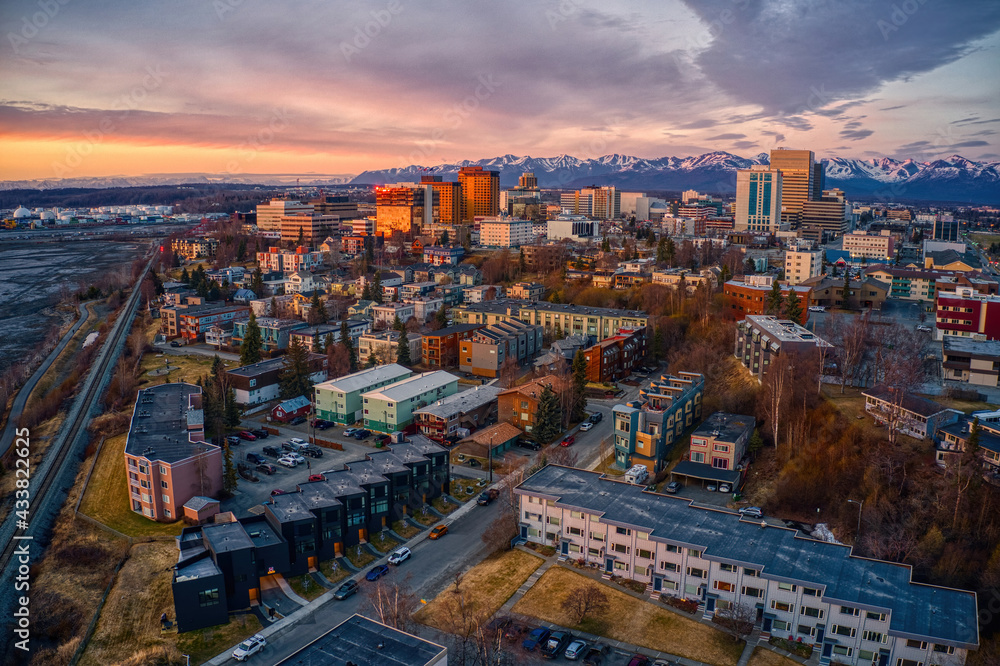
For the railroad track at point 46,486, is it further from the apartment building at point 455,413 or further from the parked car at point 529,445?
the parked car at point 529,445

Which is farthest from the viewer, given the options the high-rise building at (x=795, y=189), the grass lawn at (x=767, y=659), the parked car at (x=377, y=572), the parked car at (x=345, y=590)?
the high-rise building at (x=795, y=189)

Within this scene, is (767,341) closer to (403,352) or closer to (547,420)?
(547,420)

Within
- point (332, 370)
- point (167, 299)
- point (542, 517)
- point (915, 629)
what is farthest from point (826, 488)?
point (167, 299)

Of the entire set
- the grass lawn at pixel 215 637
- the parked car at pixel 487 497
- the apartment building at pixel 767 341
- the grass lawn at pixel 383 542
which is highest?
the apartment building at pixel 767 341

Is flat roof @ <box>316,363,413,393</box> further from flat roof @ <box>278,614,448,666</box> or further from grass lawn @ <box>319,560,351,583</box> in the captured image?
flat roof @ <box>278,614,448,666</box>

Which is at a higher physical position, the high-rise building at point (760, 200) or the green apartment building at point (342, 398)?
the high-rise building at point (760, 200)

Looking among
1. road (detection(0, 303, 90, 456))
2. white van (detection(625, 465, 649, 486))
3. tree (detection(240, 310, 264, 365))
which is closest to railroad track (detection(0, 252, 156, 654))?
road (detection(0, 303, 90, 456))

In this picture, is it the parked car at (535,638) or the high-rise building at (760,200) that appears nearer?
the parked car at (535,638)

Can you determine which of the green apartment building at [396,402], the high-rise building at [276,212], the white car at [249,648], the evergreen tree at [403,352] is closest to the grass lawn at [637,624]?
the white car at [249,648]
